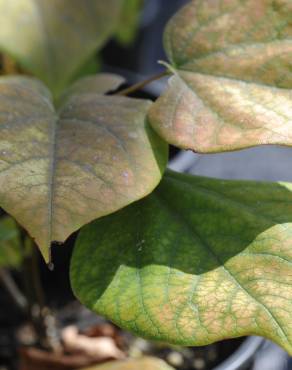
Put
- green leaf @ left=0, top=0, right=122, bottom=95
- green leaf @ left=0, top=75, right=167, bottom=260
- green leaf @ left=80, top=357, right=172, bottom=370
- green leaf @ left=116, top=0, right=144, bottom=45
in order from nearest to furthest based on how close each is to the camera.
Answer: green leaf @ left=0, top=75, right=167, bottom=260 < green leaf @ left=80, top=357, right=172, bottom=370 < green leaf @ left=0, top=0, right=122, bottom=95 < green leaf @ left=116, top=0, right=144, bottom=45

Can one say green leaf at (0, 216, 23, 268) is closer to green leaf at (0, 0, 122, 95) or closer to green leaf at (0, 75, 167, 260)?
green leaf at (0, 0, 122, 95)

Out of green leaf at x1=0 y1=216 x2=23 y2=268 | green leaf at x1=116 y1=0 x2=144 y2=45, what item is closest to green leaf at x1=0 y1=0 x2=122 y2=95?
green leaf at x1=0 y1=216 x2=23 y2=268

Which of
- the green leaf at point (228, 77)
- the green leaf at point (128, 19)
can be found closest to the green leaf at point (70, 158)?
→ the green leaf at point (228, 77)

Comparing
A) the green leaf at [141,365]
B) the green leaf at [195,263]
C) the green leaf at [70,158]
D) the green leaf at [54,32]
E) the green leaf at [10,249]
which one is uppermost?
the green leaf at [70,158]

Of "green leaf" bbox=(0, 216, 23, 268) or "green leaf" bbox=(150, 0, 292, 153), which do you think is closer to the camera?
"green leaf" bbox=(150, 0, 292, 153)

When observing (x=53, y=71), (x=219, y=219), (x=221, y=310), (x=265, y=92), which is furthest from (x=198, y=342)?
(x=53, y=71)

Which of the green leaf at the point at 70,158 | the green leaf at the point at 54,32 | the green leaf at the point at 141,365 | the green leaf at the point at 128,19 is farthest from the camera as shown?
the green leaf at the point at 128,19

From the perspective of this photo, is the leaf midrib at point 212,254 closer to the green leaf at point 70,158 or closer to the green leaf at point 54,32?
the green leaf at point 70,158
